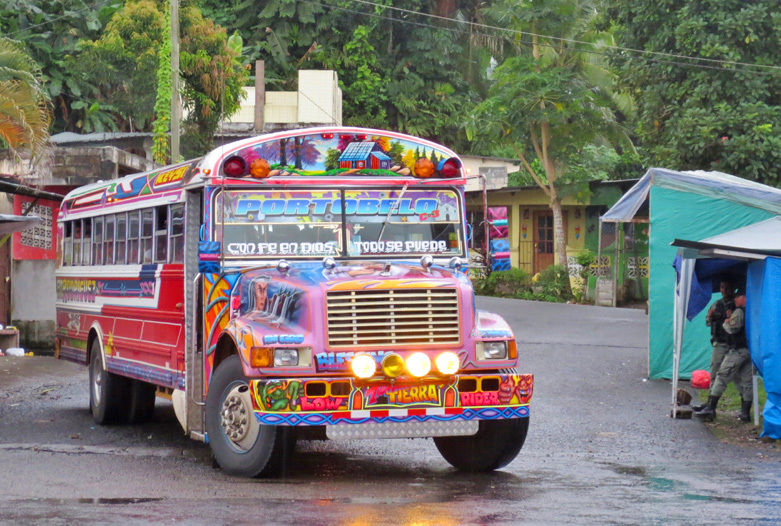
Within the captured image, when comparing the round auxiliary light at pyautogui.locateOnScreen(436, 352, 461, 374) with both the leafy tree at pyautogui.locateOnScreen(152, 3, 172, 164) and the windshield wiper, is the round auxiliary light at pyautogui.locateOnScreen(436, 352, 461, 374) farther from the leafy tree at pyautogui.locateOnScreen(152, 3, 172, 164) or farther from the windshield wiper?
the leafy tree at pyautogui.locateOnScreen(152, 3, 172, 164)

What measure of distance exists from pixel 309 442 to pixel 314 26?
34319mm

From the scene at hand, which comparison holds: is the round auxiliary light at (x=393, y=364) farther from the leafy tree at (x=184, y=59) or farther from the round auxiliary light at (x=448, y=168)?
the leafy tree at (x=184, y=59)

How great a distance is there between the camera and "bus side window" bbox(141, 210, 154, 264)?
1096cm

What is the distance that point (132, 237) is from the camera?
11578 mm

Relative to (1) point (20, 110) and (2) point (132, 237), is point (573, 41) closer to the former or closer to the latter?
(1) point (20, 110)

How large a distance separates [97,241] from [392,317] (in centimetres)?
568

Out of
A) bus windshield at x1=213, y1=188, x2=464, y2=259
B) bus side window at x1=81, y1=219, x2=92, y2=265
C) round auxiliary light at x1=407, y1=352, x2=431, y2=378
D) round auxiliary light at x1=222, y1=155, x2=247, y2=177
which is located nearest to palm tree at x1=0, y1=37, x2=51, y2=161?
bus side window at x1=81, y1=219, x2=92, y2=265

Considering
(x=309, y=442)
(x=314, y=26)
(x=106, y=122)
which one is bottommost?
(x=309, y=442)

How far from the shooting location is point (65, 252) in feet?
46.8

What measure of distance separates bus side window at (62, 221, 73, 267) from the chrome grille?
6.83 metres

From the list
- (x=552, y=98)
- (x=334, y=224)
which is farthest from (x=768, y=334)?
(x=552, y=98)

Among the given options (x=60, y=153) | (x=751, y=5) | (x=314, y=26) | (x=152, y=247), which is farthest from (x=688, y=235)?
(x=314, y=26)

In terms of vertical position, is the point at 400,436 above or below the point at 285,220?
below

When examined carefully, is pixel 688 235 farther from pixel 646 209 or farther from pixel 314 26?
pixel 314 26
